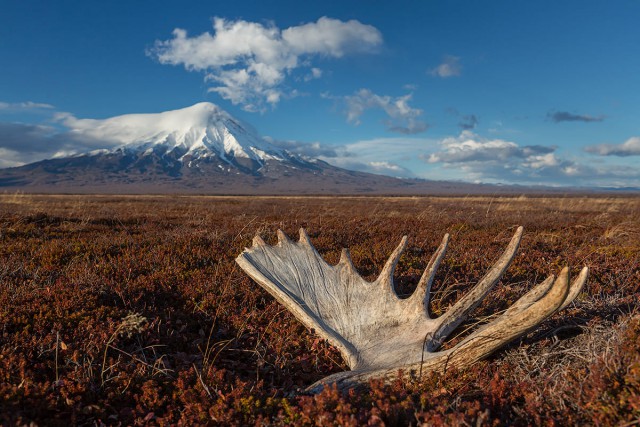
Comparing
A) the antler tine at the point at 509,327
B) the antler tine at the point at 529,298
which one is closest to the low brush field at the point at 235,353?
the antler tine at the point at 509,327

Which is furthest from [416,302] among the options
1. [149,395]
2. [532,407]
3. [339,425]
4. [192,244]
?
[192,244]

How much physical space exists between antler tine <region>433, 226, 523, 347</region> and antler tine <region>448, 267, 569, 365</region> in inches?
13.3

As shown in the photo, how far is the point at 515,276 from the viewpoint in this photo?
20.3 feet

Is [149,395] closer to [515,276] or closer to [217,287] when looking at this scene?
[217,287]

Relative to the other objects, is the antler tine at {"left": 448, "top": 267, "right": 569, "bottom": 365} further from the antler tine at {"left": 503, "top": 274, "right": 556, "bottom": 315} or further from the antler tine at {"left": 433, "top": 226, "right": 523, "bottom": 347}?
the antler tine at {"left": 433, "top": 226, "right": 523, "bottom": 347}

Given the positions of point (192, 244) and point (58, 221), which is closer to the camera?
point (192, 244)

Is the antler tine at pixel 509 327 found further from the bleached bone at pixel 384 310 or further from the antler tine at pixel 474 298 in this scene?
the antler tine at pixel 474 298

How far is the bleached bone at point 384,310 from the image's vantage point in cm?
313

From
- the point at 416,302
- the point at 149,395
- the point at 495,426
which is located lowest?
the point at 149,395

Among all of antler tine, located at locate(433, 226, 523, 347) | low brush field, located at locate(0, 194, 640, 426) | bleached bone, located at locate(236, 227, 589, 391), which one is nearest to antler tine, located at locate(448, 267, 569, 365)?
bleached bone, located at locate(236, 227, 589, 391)

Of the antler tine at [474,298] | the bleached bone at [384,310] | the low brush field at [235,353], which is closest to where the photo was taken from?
the low brush field at [235,353]

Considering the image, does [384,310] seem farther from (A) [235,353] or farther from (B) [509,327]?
(A) [235,353]

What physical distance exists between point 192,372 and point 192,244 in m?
5.03

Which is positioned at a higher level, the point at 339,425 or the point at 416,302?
the point at 416,302
